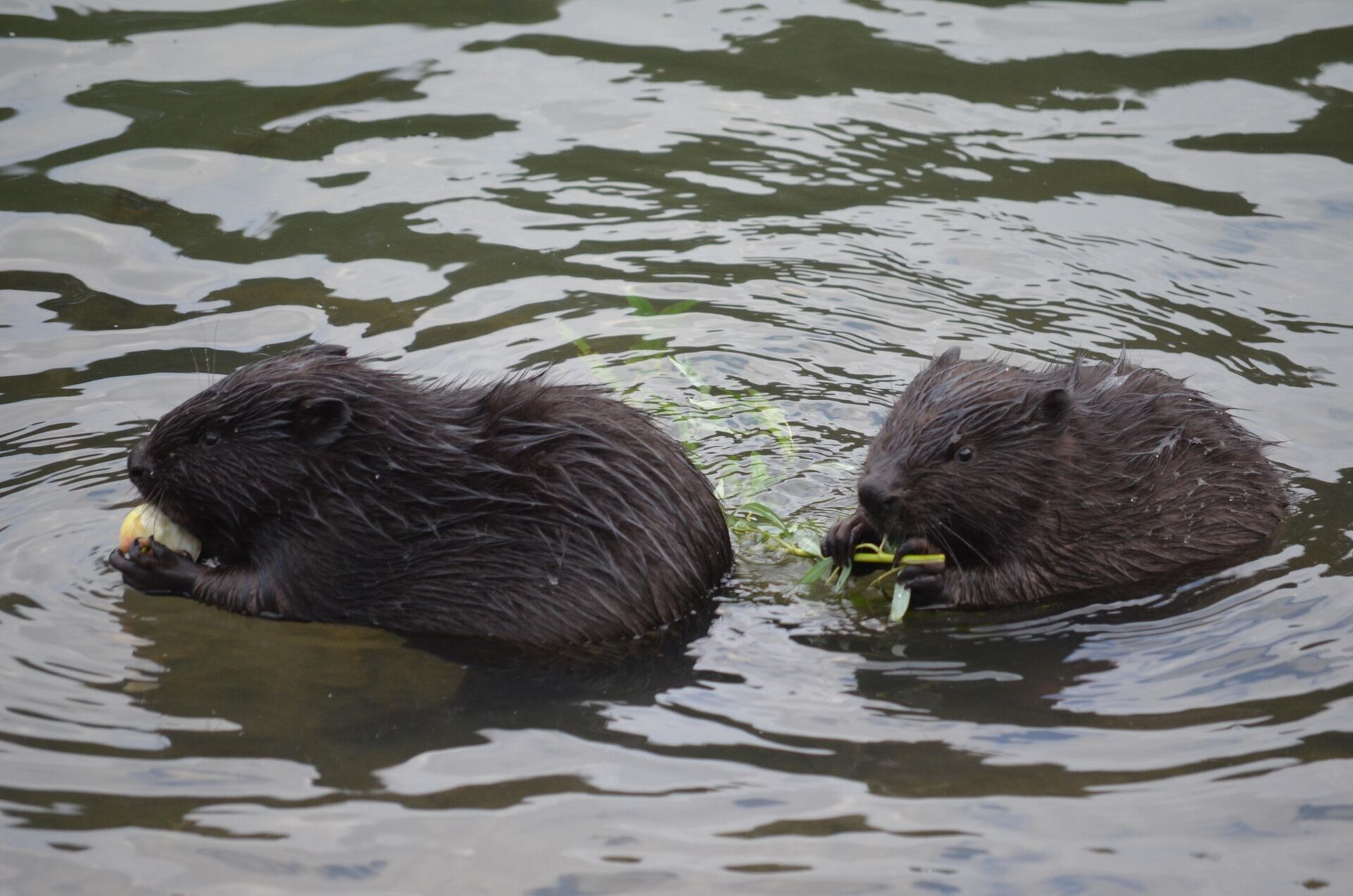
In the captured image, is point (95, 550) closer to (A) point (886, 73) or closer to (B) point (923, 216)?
(B) point (923, 216)

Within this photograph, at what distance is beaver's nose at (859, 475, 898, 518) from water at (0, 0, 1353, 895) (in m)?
0.44

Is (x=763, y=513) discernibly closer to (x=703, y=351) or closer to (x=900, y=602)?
(x=900, y=602)

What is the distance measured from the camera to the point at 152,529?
586cm

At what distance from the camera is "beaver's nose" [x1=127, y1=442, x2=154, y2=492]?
5766 millimetres

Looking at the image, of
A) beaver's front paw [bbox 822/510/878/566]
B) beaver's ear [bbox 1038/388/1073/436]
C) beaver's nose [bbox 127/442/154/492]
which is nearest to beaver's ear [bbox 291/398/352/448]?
beaver's nose [bbox 127/442/154/492]

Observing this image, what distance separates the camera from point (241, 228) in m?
8.73

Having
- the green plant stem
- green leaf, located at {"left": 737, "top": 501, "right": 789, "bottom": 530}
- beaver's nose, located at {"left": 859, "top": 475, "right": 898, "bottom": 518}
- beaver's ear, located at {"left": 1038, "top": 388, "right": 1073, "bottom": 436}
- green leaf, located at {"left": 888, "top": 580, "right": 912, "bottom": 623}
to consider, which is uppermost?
beaver's ear, located at {"left": 1038, "top": 388, "right": 1073, "bottom": 436}

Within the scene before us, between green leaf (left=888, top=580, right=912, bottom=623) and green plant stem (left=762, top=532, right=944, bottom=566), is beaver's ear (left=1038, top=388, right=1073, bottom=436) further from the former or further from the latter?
green leaf (left=888, top=580, right=912, bottom=623)

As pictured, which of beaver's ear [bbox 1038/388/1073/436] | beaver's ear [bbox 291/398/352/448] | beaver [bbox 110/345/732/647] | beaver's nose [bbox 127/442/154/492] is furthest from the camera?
beaver's ear [bbox 1038/388/1073/436]

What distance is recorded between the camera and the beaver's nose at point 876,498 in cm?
570

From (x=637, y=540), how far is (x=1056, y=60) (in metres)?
7.02

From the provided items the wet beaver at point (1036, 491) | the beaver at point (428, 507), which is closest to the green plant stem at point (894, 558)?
the wet beaver at point (1036, 491)

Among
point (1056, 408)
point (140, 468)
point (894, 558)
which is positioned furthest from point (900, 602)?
point (140, 468)

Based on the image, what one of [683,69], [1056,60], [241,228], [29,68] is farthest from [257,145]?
[1056,60]
